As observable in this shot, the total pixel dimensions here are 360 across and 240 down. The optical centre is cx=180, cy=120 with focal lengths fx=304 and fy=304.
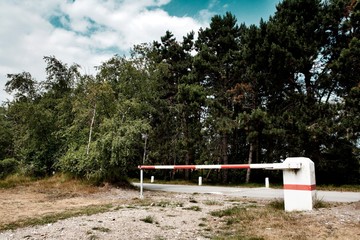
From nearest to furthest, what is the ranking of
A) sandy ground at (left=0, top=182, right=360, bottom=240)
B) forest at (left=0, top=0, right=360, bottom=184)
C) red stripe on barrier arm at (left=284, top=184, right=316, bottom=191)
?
sandy ground at (left=0, top=182, right=360, bottom=240) < red stripe on barrier arm at (left=284, top=184, right=316, bottom=191) < forest at (left=0, top=0, right=360, bottom=184)

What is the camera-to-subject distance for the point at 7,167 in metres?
20.5

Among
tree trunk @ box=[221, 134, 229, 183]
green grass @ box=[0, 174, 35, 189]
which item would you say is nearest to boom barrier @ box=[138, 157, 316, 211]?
green grass @ box=[0, 174, 35, 189]

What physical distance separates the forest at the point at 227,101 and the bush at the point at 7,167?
6 centimetres

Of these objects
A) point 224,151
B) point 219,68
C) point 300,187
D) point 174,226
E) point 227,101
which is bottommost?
point 174,226

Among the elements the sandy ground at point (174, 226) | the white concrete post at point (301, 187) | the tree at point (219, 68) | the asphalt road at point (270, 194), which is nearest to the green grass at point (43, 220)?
the sandy ground at point (174, 226)

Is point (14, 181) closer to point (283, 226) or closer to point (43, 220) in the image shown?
point (43, 220)

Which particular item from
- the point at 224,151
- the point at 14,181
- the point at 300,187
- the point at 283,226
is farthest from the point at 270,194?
the point at 14,181

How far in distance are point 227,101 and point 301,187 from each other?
1966 centimetres

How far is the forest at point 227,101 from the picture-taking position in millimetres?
16766

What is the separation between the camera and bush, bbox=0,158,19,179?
2014cm

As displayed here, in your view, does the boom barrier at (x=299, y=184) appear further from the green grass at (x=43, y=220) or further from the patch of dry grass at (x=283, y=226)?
the green grass at (x=43, y=220)

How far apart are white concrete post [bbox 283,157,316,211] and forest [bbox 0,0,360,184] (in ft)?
29.3

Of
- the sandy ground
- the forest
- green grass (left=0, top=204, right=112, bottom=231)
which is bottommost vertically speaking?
green grass (left=0, top=204, right=112, bottom=231)

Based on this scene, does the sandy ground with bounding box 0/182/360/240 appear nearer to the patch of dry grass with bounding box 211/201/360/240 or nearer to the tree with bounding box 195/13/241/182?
the patch of dry grass with bounding box 211/201/360/240
